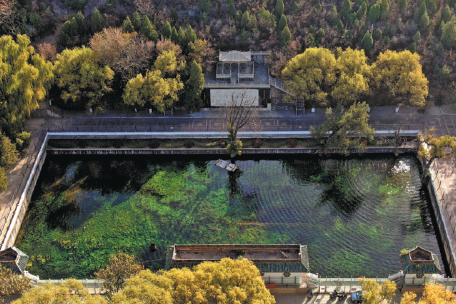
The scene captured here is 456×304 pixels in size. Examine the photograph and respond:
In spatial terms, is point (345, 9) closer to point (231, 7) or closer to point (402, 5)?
point (402, 5)

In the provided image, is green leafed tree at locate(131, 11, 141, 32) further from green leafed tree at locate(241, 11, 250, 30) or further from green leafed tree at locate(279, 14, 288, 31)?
green leafed tree at locate(279, 14, 288, 31)

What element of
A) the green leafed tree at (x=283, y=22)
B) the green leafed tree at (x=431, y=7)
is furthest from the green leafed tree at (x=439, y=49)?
the green leafed tree at (x=283, y=22)

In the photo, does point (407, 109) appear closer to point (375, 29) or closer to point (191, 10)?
point (375, 29)

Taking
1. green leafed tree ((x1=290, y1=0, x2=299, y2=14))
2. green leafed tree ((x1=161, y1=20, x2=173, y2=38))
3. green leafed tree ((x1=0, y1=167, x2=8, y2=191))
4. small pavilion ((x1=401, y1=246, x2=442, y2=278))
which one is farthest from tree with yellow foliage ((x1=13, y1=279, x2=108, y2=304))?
green leafed tree ((x1=290, y1=0, x2=299, y2=14))

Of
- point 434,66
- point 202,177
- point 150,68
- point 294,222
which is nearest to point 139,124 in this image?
point 150,68

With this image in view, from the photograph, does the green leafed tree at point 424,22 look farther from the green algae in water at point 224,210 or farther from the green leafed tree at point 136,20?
the green leafed tree at point 136,20

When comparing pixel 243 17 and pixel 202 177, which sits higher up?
pixel 243 17
